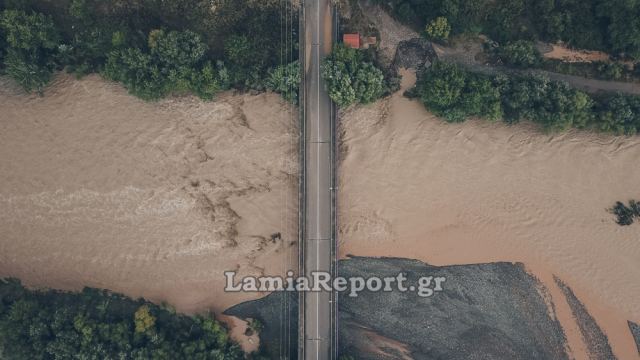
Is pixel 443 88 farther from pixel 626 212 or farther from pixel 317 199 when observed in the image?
pixel 626 212

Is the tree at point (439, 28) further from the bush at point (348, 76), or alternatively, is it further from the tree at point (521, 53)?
the bush at point (348, 76)

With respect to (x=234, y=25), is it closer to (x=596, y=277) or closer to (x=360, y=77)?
(x=360, y=77)

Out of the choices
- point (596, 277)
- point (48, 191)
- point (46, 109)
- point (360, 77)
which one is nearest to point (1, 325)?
point (48, 191)

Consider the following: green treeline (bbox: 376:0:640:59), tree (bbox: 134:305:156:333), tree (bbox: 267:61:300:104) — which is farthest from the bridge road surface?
tree (bbox: 134:305:156:333)

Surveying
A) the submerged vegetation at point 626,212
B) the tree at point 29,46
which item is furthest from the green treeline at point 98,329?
the submerged vegetation at point 626,212

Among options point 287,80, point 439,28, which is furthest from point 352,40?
point 439,28
